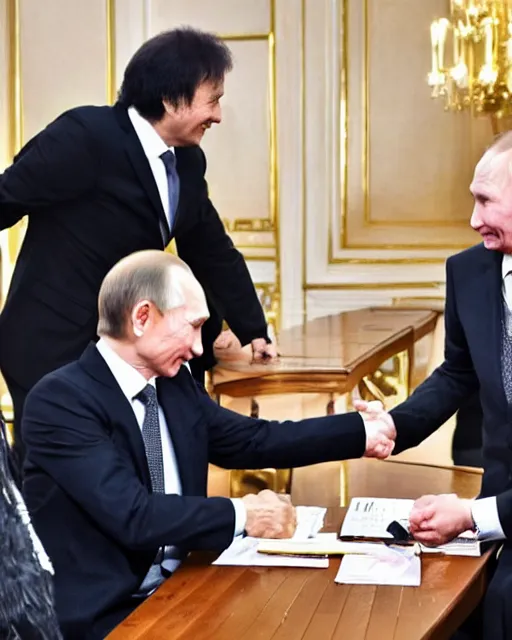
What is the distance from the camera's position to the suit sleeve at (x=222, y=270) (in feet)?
11.4

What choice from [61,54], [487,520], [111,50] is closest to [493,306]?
[487,520]

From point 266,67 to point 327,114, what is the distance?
0.44 metres

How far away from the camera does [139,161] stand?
311 centimetres

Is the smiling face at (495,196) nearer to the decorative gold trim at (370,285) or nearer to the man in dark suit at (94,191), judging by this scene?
the man in dark suit at (94,191)

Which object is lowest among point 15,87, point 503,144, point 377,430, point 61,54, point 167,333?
point 377,430

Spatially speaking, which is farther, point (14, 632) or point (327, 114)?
point (327, 114)

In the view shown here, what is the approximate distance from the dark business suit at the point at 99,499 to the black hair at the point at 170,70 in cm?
102

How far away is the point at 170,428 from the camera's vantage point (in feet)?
7.59

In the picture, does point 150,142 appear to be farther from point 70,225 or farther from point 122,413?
point 122,413

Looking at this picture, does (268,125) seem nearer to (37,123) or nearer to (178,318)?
(37,123)

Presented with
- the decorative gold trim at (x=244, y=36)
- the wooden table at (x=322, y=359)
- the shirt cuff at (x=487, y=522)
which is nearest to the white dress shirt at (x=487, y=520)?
the shirt cuff at (x=487, y=522)

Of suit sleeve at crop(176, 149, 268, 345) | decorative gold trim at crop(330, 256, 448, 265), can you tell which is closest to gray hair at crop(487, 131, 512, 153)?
suit sleeve at crop(176, 149, 268, 345)

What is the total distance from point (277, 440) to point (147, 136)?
3.33ft

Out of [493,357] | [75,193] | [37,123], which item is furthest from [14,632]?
[37,123]
